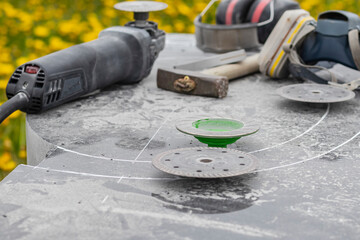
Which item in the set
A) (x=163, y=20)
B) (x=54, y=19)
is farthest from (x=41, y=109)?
(x=163, y=20)

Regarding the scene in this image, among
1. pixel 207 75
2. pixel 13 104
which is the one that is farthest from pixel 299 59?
pixel 13 104

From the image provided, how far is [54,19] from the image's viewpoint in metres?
5.94

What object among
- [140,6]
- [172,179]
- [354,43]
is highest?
[140,6]

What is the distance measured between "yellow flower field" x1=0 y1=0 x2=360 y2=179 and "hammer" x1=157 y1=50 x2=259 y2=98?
1.13 meters

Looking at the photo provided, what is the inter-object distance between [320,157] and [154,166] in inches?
32.9

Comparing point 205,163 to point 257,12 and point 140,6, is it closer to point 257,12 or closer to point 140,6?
point 140,6

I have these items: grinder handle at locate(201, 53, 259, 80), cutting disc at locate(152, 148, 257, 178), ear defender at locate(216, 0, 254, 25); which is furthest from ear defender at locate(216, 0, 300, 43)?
cutting disc at locate(152, 148, 257, 178)

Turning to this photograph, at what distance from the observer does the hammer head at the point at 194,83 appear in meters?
3.79

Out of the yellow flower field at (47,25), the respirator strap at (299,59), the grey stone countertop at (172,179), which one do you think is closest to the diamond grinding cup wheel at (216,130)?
the grey stone countertop at (172,179)

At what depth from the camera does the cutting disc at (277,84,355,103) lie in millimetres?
3486

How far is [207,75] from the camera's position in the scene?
3.86m

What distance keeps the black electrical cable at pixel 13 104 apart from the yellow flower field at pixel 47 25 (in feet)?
2.72

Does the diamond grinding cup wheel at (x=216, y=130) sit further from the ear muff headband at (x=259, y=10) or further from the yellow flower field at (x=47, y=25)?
the ear muff headband at (x=259, y=10)

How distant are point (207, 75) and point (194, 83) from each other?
0.10m
